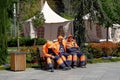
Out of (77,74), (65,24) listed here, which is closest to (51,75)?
(77,74)

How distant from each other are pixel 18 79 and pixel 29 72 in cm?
173

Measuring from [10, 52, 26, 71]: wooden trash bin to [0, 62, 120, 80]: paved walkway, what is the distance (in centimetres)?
25

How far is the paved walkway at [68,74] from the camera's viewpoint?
12.4m

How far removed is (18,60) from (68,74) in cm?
199

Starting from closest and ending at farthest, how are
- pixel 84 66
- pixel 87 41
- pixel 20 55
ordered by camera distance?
1. pixel 20 55
2. pixel 84 66
3. pixel 87 41

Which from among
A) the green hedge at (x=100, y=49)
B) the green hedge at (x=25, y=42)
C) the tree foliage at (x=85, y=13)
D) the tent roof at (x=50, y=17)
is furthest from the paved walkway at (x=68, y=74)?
the tent roof at (x=50, y=17)

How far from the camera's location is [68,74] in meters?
13.3

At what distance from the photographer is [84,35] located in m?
19.6

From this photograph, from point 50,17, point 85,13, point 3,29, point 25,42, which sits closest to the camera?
point 3,29

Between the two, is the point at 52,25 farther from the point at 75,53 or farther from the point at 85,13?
the point at 75,53

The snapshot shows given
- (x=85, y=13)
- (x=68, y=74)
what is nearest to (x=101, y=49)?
(x=85, y=13)

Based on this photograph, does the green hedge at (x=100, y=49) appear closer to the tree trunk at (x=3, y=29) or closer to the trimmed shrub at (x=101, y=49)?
the trimmed shrub at (x=101, y=49)

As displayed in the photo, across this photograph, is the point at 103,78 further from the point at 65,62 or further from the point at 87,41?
the point at 87,41

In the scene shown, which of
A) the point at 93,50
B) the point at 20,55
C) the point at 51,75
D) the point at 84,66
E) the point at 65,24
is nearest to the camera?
the point at 51,75
